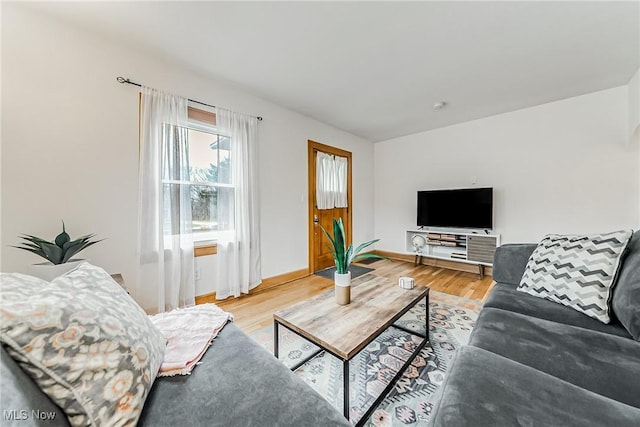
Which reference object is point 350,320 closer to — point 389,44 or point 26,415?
point 26,415

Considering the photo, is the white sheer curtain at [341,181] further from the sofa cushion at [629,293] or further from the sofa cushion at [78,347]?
the sofa cushion at [78,347]

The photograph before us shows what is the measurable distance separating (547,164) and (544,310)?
108 inches

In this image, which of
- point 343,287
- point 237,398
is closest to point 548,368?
point 343,287

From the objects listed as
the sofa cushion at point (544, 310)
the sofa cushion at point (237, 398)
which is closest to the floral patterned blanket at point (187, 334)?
the sofa cushion at point (237, 398)

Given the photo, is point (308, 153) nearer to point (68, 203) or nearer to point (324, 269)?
point (324, 269)

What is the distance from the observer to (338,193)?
404cm

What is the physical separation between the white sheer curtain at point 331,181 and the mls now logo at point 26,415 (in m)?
3.24

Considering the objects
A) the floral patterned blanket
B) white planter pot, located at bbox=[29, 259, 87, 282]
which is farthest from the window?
the floral patterned blanket

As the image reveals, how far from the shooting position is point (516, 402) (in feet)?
2.24

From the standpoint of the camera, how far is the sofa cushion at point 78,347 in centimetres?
50

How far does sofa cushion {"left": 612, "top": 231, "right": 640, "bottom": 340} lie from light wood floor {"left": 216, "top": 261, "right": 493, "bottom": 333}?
4.98 feet

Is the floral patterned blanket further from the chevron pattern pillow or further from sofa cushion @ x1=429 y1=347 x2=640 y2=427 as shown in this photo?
the chevron pattern pillow

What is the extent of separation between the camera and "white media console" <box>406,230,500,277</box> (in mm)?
3348

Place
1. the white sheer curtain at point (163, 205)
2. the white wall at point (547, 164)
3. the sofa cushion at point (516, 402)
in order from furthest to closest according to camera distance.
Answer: the white wall at point (547, 164) → the white sheer curtain at point (163, 205) → the sofa cushion at point (516, 402)
